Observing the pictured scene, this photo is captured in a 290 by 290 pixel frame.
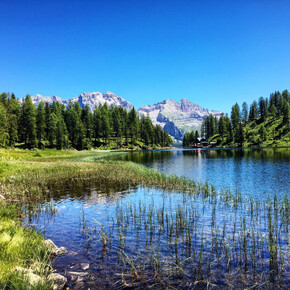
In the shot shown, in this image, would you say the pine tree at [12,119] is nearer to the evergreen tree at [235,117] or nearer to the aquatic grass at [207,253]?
the aquatic grass at [207,253]

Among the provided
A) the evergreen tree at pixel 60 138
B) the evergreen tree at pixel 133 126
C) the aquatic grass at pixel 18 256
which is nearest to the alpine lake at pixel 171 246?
the aquatic grass at pixel 18 256

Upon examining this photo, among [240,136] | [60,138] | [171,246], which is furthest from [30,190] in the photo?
[240,136]

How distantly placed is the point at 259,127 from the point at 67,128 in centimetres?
15393

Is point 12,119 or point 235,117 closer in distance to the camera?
point 12,119

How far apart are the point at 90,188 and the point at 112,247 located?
50.7 feet

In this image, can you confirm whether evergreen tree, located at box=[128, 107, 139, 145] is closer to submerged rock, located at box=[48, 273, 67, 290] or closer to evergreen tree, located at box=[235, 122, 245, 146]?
evergreen tree, located at box=[235, 122, 245, 146]

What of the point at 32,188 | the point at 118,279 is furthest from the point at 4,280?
the point at 32,188

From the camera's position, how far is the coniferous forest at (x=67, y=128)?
91.7 meters

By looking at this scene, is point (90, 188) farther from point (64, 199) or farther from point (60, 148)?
point (60, 148)

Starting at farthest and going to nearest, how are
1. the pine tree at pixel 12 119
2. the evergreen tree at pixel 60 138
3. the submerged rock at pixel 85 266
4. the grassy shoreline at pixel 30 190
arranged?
the evergreen tree at pixel 60 138
the pine tree at pixel 12 119
the submerged rock at pixel 85 266
the grassy shoreline at pixel 30 190

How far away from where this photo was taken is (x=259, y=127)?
17438cm

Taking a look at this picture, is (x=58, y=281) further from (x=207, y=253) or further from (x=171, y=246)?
(x=207, y=253)

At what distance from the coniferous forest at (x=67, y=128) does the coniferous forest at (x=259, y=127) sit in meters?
52.4

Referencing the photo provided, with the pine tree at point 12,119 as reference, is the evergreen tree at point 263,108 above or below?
above
